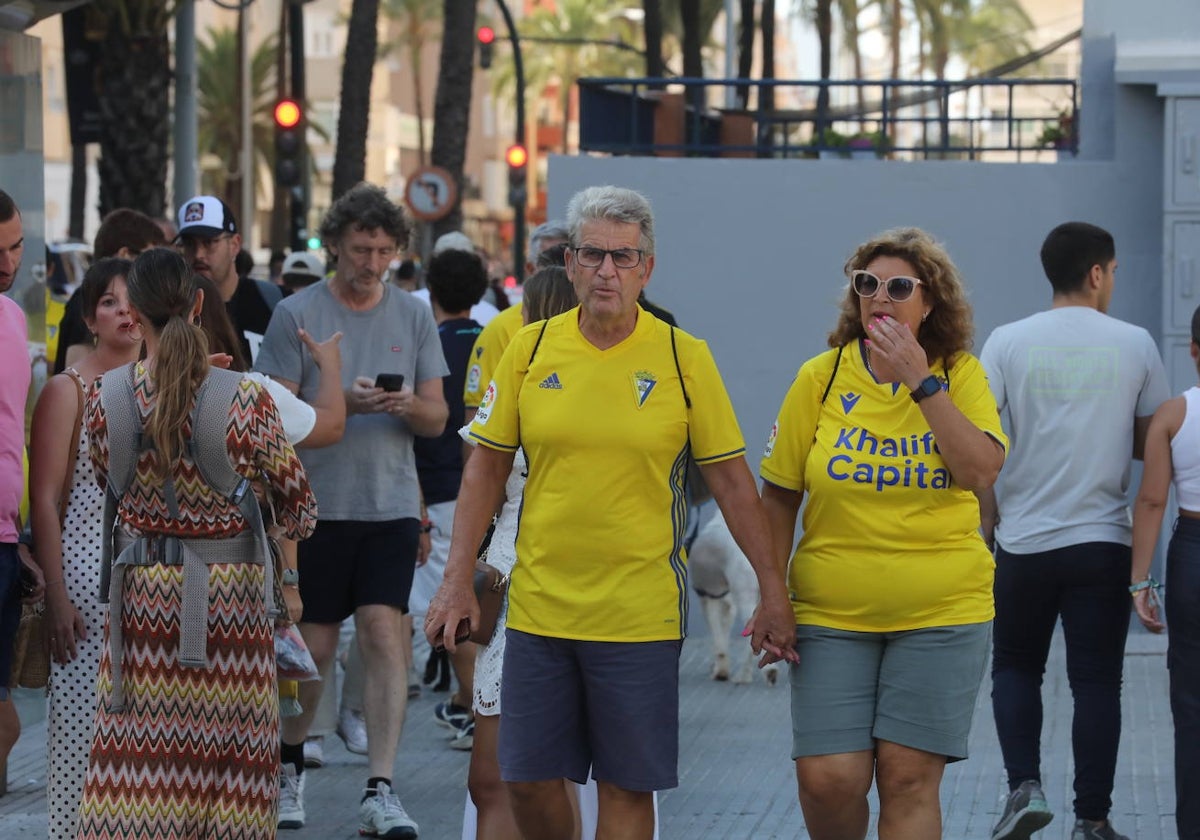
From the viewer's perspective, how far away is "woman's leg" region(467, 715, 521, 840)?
5.46 meters

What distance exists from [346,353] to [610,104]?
497 centimetres

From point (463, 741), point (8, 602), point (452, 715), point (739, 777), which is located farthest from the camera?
point (452, 715)

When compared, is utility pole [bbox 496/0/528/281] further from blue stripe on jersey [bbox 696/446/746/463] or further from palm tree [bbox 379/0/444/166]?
palm tree [bbox 379/0/444/166]

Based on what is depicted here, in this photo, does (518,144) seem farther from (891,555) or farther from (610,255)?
(891,555)

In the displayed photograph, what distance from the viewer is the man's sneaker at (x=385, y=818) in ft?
21.7

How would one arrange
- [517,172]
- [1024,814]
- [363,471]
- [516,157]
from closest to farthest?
[1024,814] → [363,471] → [516,157] → [517,172]

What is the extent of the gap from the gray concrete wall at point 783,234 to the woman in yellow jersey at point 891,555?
610 cm

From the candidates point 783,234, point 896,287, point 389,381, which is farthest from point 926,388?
point 783,234

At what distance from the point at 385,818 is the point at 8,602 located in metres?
1.62

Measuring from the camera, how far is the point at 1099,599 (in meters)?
6.28

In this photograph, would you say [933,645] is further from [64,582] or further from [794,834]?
[64,582]

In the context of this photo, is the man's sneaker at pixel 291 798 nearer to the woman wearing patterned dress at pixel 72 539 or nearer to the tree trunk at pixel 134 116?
the woman wearing patterned dress at pixel 72 539

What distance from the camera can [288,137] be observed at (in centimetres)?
2136

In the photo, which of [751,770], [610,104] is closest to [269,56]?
[610,104]
